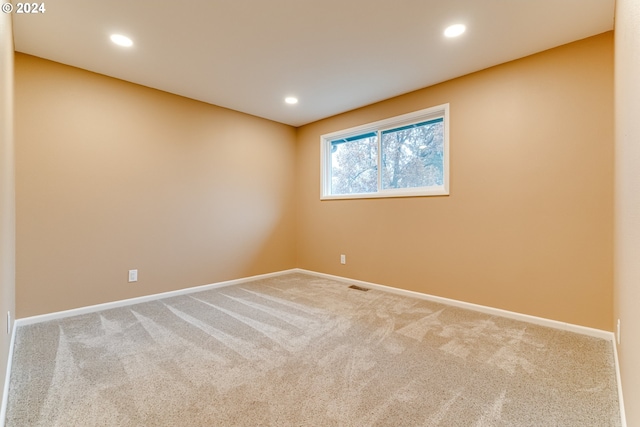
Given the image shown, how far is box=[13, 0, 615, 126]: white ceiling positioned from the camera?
6.76 feet

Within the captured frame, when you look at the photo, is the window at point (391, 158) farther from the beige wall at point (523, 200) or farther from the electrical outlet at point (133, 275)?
the electrical outlet at point (133, 275)

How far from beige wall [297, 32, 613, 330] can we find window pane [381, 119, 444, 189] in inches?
8.3

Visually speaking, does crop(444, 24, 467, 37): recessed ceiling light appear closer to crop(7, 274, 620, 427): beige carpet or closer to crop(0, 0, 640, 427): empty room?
crop(0, 0, 640, 427): empty room

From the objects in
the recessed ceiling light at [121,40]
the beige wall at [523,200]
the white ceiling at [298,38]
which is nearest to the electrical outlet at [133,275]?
the white ceiling at [298,38]

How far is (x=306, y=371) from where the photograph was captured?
1851 millimetres

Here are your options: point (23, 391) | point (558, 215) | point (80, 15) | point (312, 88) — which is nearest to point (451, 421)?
point (558, 215)

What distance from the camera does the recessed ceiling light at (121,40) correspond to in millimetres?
2377

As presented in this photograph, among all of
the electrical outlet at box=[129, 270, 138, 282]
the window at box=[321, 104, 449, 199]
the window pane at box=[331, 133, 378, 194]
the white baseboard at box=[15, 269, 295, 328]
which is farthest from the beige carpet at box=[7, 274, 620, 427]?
the window pane at box=[331, 133, 378, 194]

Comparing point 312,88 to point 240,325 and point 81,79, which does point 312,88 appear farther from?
point 240,325

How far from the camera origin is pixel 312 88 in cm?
339

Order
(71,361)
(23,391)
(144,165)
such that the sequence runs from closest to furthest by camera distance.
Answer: (23,391) < (71,361) < (144,165)

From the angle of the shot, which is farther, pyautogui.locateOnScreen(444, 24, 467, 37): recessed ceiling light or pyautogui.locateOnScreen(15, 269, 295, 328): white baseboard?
pyautogui.locateOnScreen(15, 269, 295, 328): white baseboard

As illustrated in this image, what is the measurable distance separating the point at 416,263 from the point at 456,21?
2.41m

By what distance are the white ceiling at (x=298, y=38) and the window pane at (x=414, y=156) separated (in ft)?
1.81
